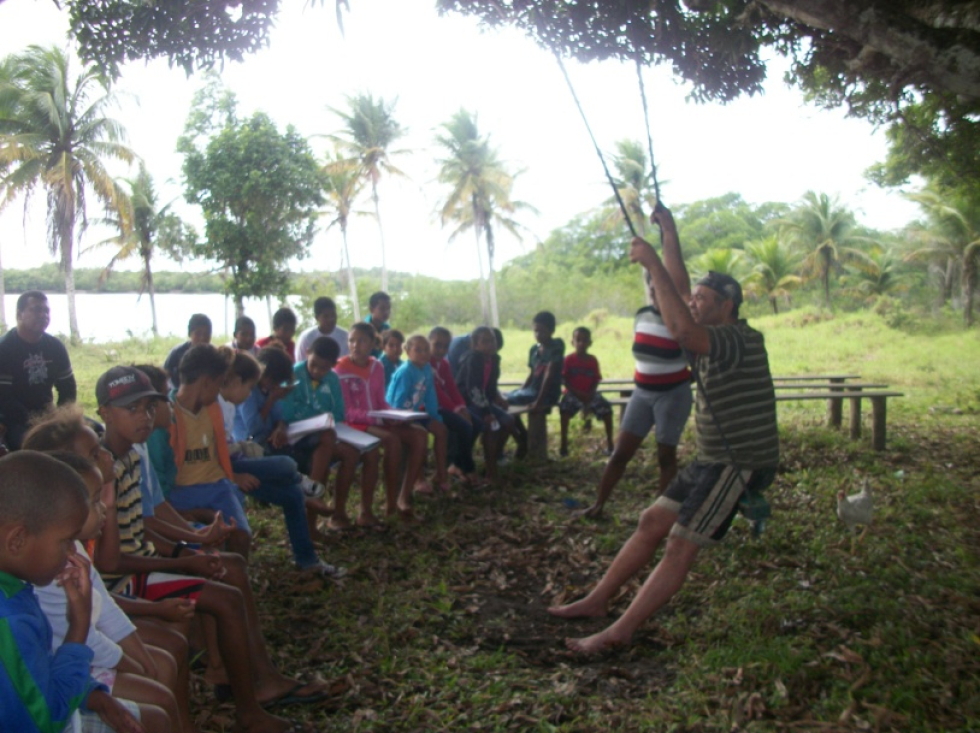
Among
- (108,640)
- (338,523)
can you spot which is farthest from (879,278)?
(108,640)

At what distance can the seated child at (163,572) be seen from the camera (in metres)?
3.16

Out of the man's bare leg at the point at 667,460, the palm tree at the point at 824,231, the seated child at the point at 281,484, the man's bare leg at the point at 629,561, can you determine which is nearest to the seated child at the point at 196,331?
the seated child at the point at 281,484

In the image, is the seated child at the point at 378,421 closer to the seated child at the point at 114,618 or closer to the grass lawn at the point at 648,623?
the grass lawn at the point at 648,623

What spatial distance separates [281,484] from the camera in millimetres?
4859

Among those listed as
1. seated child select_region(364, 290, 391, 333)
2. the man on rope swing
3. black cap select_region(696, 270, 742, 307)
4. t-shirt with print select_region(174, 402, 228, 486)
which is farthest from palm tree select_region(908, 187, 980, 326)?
t-shirt with print select_region(174, 402, 228, 486)

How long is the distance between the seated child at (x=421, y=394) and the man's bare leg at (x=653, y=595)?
3220 millimetres

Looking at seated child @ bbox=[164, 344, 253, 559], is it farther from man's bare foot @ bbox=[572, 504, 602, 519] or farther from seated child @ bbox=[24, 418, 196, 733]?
man's bare foot @ bbox=[572, 504, 602, 519]

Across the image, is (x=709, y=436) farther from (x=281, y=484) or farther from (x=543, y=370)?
(x=543, y=370)

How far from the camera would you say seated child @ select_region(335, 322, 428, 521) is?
631 cm

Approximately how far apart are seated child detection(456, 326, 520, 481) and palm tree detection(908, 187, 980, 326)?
71.6 feet

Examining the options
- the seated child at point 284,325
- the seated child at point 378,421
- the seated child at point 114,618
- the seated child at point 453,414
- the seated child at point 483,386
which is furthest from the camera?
the seated child at point 483,386

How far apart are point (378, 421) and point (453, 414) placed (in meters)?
1.03

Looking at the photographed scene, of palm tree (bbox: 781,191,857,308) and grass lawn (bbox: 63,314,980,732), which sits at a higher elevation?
palm tree (bbox: 781,191,857,308)

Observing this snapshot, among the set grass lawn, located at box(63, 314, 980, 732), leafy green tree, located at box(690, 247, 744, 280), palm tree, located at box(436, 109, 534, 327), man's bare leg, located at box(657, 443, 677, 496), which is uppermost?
palm tree, located at box(436, 109, 534, 327)
